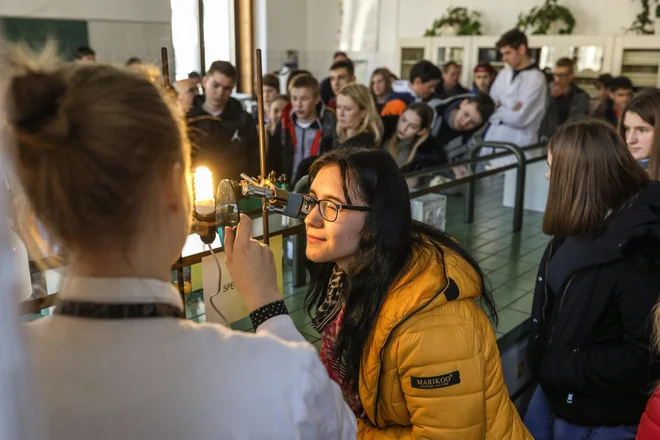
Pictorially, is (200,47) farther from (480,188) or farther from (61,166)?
(61,166)

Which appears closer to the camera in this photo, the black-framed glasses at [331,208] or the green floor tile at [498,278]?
the black-framed glasses at [331,208]

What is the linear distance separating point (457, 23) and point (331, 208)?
9031 millimetres

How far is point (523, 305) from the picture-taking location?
2801 millimetres

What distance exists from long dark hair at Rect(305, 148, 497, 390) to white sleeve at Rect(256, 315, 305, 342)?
473mm

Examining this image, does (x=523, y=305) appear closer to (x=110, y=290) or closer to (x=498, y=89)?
(x=110, y=290)

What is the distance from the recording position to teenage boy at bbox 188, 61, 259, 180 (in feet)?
12.4

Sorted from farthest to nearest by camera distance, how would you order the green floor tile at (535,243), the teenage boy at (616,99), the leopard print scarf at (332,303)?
1. the teenage boy at (616,99)
2. the green floor tile at (535,243)
3. the leopard print scarf at (332,303)

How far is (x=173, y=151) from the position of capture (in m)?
0.75

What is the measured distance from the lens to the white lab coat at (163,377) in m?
0.69

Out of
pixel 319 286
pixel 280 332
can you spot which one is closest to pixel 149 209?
pixel 280 332

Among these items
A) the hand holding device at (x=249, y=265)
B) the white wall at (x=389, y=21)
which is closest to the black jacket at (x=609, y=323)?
the hand holding device at (x=249, y=265)

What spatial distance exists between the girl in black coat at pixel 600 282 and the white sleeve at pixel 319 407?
1.36m

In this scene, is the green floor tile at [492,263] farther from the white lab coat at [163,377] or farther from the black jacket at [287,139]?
the white lab coat at [163,377]

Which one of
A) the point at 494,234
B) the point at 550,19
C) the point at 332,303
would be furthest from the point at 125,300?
the point at 550,19
